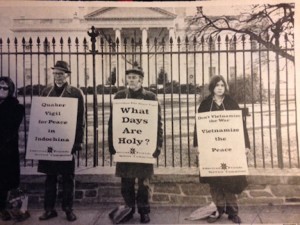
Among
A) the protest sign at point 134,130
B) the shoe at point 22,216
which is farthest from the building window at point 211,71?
the shoe at point 22,216

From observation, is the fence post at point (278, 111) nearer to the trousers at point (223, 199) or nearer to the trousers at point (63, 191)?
the trousers at point (223, 199)

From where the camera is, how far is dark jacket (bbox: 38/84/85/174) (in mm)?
2074

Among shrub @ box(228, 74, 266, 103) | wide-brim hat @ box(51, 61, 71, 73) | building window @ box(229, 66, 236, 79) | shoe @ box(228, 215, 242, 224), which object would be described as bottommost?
shoe @ box(228, 215, 242, 224)

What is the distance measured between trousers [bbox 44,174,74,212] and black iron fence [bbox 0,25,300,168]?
130 mm

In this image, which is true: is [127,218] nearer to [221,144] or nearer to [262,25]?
[221,144]

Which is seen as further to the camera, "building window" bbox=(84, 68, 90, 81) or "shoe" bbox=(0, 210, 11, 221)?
"building window" bbox=(84, 68, 90, 81)

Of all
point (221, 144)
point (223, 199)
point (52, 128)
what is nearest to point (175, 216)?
point (223, 199)

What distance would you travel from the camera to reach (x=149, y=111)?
6.79ft

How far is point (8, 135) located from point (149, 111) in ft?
2.42

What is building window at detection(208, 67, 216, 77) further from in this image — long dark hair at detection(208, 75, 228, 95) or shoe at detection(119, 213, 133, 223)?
shoe at detection(119, 213, 133, 223)

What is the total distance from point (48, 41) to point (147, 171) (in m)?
0.85

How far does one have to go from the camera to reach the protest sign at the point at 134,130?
2.04 metres

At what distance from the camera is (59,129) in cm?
204

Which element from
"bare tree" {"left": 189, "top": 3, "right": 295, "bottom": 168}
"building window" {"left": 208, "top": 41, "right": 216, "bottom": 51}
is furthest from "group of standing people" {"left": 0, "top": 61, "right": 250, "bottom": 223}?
"bare tree" {"left": 189, "top": 3, "right": 295, "bottom": 168}
